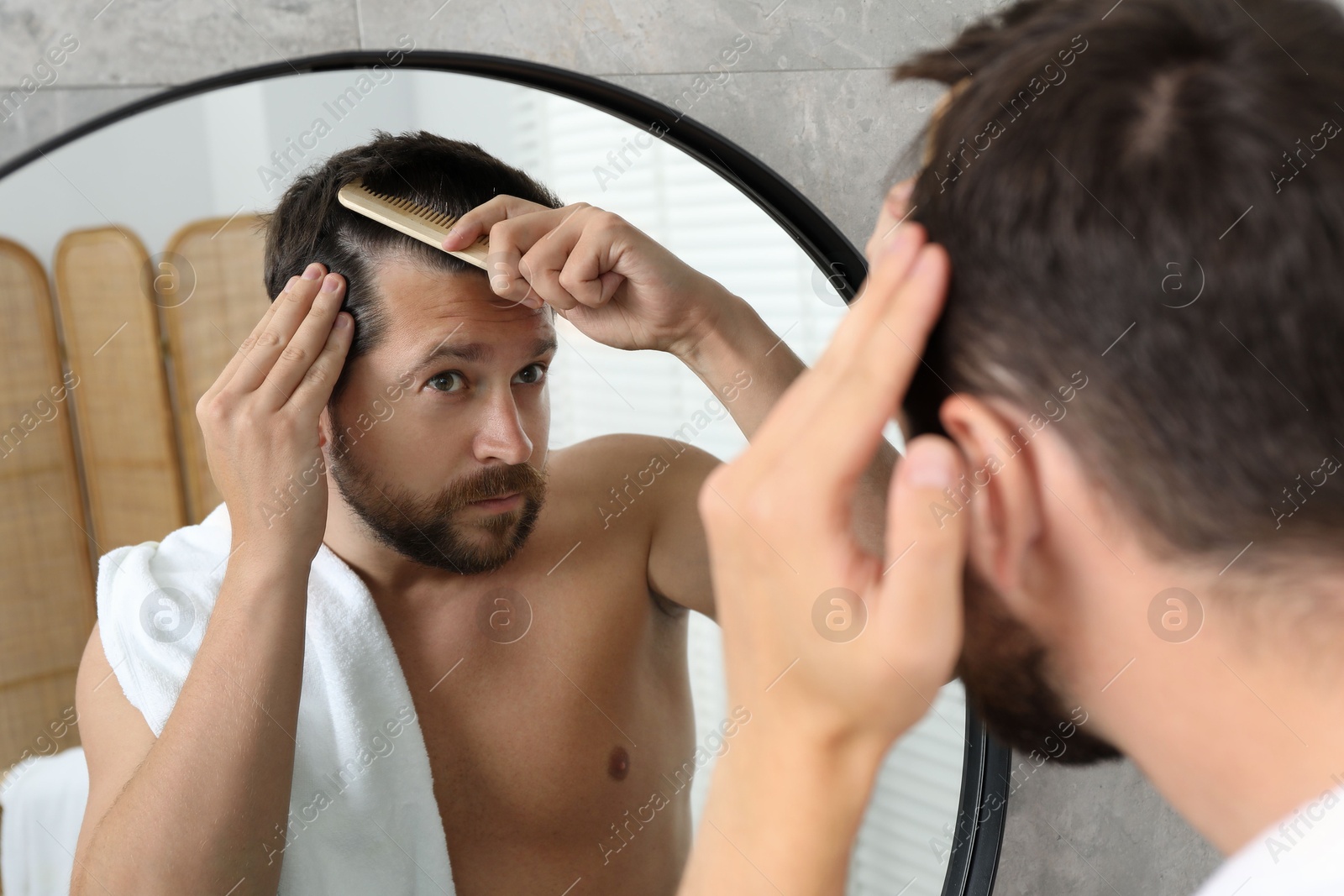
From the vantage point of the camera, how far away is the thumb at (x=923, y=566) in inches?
12.2

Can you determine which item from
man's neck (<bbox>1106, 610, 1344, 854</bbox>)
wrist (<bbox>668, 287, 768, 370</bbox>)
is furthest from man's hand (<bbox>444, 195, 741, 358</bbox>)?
man's neck (<bbox>1106, 610, 1344, 854</bbox>)

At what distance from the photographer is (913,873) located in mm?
682

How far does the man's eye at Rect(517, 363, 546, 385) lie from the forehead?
21mm

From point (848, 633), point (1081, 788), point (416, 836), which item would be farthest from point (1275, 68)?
point (1081, 788)

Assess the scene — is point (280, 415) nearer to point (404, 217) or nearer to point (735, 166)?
point (404, 217)

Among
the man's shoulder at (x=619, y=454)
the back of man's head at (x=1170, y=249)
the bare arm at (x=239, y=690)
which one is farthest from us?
the man's shoulder at (x=619, y=454)

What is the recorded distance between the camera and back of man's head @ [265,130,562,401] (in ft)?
1.61

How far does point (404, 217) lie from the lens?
1.64 feet

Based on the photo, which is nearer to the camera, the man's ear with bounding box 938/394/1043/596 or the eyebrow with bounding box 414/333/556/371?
the man's ear with bounding box 938/394/1043/596

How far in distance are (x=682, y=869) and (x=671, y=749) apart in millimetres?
66

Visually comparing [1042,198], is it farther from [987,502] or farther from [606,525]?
[606,525]

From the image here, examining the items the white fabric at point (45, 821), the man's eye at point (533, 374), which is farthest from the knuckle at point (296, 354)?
the white fabric at point (45, 821)

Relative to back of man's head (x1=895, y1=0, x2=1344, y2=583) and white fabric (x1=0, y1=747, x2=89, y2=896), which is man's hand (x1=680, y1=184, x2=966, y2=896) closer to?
back of man's head (x1=895, y1=0, x2=1344, y2=583)

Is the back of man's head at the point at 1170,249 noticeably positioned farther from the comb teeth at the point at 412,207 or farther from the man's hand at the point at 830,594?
the comb teeth at the point at 412,207
